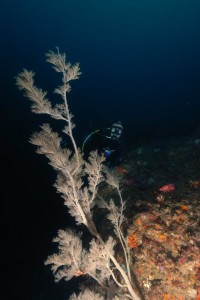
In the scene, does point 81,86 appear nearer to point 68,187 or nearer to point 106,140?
point 106,140

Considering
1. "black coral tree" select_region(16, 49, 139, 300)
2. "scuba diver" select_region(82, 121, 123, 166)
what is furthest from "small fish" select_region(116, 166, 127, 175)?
"black coral tree" select_region(16, 49, 139, 300)

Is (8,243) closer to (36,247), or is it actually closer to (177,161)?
(36,247)

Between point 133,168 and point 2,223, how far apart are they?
Answer: 22.7 feet

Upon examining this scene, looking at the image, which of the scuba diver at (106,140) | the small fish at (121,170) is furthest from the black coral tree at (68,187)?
the small fish at (121,170)

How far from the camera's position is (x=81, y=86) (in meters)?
55.2

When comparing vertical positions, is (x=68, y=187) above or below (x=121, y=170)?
above

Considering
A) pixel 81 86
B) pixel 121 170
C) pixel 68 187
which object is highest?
pixel 81 86

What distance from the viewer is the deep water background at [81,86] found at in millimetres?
9812

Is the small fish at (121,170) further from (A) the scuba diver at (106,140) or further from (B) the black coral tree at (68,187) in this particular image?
(B) the black coral tree at (68,187)

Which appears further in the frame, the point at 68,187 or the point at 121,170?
the point at 121,170

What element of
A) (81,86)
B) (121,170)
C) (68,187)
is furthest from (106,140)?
(81,86)

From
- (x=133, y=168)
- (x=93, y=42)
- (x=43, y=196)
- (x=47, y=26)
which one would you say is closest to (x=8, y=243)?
(x=43, y=196)

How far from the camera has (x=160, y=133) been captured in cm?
1905

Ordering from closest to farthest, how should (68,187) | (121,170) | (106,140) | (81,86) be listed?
(68,187)
(106,140)
(121,170)
(81,86)
